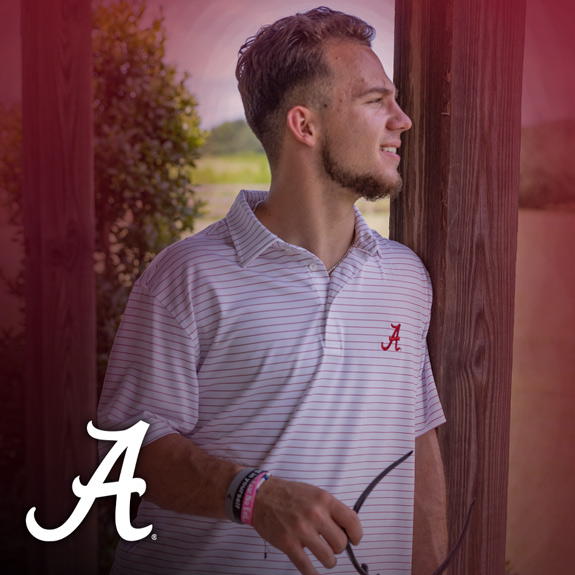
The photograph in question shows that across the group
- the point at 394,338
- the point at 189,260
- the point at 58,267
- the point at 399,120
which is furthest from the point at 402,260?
the point at 58,267

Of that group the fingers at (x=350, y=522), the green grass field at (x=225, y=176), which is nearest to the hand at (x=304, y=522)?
the fingers at (x=350, y=522)

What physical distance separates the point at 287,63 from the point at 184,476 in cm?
101

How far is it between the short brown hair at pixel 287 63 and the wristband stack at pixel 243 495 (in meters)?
0.83

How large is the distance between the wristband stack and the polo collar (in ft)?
1.61

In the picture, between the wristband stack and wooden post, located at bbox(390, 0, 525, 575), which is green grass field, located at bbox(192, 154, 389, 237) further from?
the wristband stack

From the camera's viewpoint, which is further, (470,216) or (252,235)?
(252,235)

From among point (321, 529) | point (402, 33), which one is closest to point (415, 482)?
point (321, 529)

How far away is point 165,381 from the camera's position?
1624mm

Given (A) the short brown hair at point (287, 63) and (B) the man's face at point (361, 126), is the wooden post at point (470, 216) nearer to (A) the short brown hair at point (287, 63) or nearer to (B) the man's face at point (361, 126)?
(B) the man's face at point (361, 126)

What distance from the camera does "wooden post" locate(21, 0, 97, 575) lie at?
87.1 inches

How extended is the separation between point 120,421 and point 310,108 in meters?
0.85

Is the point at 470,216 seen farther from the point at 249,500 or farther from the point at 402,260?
the point at 249,500

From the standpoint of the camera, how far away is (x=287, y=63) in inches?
72.3

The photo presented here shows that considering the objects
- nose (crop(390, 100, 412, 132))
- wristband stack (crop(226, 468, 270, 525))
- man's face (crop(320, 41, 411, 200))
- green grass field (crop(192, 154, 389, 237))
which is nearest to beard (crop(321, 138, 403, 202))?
man's face (crop(320, 41, 411, 200))
